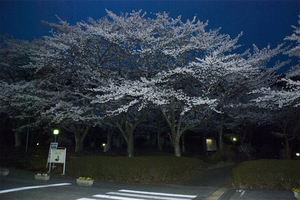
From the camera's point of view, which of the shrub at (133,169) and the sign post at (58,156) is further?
the sign post at (58,156)

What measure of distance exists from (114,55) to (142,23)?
11.0 feet

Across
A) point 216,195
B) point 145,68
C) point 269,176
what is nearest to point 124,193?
point 216,195

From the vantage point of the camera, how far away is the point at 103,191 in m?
8.45

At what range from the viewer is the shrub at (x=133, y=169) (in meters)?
10.5

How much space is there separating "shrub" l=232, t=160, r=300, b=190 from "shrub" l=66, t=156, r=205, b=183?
9.92ft

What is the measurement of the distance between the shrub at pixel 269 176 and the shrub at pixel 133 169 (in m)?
3.02

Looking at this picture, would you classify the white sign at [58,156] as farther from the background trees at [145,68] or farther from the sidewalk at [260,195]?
the sidewalk at [260,195]

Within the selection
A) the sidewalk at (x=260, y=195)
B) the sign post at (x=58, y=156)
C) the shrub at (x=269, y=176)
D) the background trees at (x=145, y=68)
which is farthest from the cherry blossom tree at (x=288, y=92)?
the sign post at (x=58, y=156)

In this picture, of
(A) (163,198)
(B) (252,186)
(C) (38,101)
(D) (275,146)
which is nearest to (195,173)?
(B) (252,186)

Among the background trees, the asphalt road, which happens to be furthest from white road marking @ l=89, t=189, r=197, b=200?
the background trees

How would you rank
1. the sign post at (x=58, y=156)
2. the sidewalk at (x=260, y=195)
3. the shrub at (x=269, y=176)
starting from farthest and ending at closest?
1. the sign post at (x=58, y=156)
2. the shrub at (x=269, y=176)
3. the sidewalk at (x=260, y=195)

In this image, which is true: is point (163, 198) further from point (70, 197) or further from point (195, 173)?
point (195, 173)

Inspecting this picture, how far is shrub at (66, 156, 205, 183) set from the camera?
34.3ft

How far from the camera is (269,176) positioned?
875 cm
